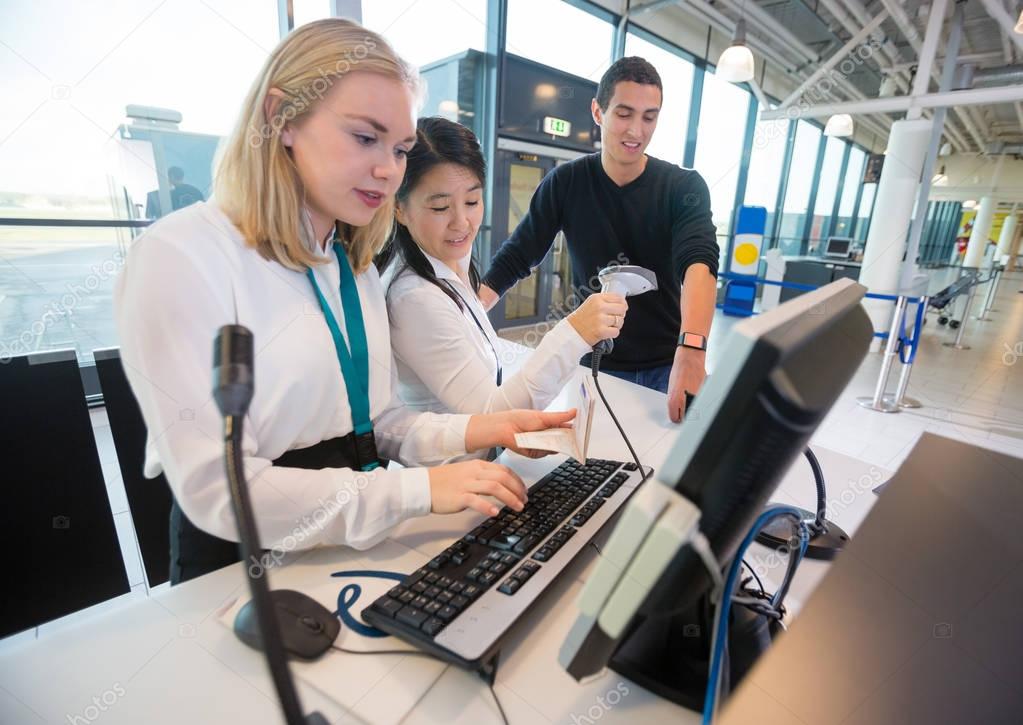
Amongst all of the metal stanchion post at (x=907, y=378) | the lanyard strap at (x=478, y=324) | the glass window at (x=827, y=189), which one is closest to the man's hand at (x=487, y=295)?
the lanyard strap at (x=478, y=324)

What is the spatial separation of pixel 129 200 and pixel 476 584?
10.3 feet

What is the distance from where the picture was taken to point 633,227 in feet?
5.61

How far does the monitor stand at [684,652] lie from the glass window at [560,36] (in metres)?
4.58

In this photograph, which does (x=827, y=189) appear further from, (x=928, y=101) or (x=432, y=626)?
(x=432, y=626)

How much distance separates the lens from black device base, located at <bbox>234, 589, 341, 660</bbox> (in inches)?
22.5

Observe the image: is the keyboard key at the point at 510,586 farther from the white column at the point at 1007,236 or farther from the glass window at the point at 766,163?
the white column at the point at 1007,236

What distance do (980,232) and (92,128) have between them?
20434 millimetres

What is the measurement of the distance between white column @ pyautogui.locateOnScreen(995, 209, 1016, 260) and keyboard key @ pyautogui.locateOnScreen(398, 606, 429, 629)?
24.4 metres

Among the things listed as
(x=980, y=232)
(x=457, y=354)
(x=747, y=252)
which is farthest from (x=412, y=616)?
(x=980, y=232)

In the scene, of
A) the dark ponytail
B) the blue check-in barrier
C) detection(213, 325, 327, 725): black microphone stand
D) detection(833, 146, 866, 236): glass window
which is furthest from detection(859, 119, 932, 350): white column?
detection(833, 146, 866, 236): glass window

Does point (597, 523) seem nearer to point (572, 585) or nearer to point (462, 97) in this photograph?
point (572, 585)

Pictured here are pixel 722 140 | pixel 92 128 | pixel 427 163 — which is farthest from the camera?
pixel 722 140

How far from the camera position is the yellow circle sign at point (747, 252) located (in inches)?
Result: 269

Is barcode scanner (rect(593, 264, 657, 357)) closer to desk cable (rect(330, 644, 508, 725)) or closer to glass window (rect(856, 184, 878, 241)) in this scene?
desk cable (rect(330, 644, 508, 725))
